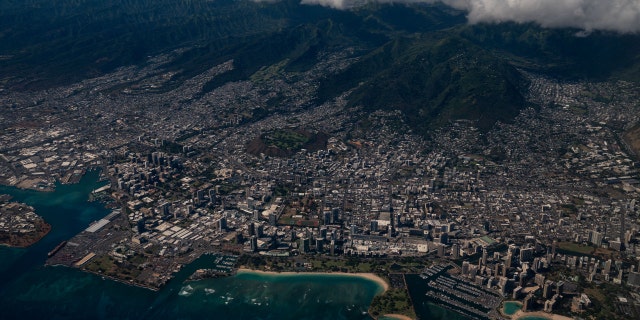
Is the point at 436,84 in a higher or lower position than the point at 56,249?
higher

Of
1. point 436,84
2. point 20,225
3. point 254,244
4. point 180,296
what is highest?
point 436,84

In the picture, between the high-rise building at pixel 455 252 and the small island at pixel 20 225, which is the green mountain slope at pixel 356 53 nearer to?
the high-rise building at pixel 455 252

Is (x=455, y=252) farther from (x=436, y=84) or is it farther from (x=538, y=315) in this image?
(x=436, y=84)

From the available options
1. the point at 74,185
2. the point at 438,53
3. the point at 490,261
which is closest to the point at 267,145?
the point at 74,185

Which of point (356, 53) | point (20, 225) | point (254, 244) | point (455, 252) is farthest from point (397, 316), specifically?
point (356, 53)

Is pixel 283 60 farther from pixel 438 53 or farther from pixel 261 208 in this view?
pixel 261 208

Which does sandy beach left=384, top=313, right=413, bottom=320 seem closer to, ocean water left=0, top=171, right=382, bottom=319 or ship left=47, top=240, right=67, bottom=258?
ocean water left=0, top=171, right=382, bottom=319
